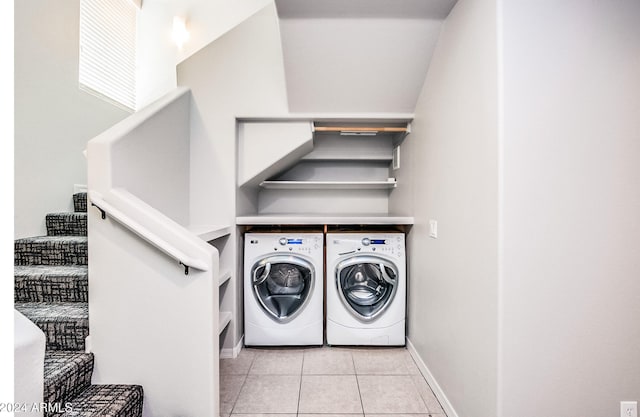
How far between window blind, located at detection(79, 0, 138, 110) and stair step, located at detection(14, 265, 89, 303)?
6.91 ft

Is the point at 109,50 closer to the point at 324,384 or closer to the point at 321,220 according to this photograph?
the point at 321,220

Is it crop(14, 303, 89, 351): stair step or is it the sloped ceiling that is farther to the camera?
the sloped ceiling

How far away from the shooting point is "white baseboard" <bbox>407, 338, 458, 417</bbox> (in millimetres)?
1807

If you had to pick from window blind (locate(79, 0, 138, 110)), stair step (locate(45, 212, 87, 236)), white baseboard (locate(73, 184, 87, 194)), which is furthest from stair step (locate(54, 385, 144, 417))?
window blind (locate(79, 0, 138, 110))

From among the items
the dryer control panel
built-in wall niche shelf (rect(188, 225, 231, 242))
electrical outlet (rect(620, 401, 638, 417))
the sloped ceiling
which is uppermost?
the sloped ceiling

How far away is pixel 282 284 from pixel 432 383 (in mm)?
1324

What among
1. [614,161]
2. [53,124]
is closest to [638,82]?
[614,161]

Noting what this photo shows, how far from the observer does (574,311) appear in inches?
53.1

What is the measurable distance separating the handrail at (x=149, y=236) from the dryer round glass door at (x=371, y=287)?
4.55 feet

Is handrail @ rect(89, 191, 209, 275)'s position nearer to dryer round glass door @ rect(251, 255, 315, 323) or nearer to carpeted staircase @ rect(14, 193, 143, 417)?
carpeted staircase @ rect(14, 193, 143, 417)

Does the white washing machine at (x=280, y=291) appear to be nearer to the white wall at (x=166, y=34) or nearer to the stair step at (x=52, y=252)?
the stair step at (x=52, y=252)

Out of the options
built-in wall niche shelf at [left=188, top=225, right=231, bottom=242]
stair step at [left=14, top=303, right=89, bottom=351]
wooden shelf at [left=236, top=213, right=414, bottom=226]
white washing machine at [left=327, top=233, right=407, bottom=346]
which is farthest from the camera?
white washing machine at [left=327, top=233, right=407, bottom=346]

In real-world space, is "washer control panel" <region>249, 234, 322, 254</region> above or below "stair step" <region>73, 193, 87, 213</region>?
below

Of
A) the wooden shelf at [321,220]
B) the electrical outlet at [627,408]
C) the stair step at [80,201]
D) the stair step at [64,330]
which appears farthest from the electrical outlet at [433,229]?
the stair step at [80,201]
